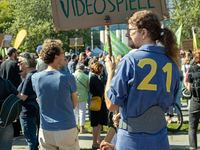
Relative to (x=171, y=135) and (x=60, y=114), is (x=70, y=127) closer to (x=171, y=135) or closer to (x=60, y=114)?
(x=60, y=114)

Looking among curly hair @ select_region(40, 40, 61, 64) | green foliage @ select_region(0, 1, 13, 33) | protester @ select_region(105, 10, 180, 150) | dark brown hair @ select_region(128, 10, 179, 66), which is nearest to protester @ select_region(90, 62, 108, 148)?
curly hair @ select_region(40, 40, 61, 64)

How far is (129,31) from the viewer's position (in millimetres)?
2309

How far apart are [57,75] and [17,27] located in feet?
103

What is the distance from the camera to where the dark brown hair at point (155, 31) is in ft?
7.23

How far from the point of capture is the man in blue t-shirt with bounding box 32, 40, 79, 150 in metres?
3.23

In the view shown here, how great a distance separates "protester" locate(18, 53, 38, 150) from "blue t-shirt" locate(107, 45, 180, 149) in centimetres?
251

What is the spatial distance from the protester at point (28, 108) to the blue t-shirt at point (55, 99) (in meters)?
1.07

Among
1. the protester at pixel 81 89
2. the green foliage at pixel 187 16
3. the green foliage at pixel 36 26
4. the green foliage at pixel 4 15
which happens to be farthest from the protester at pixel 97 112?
the green foliage at pixel 4 15

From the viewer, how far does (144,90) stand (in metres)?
2.05

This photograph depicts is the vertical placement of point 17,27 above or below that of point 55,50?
above

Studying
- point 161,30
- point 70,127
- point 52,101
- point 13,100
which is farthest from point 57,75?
point 161,30

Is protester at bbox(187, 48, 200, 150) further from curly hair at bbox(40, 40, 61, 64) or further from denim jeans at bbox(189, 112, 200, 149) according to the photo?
curly hair at bbox(40, 40, 61, 64)

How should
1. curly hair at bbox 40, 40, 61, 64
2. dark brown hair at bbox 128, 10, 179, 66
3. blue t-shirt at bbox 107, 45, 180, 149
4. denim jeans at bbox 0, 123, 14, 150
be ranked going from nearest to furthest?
blue t-shirt at bbox 107, 45, 180, 149 → dark brown hair at bbox 128, 10, 179, 66 → curly hair at bbox 40, 40, 61, 64 → denim jeans at bbox 0, 123, 14, 150

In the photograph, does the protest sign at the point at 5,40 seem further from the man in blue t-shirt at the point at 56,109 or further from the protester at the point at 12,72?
the man in blue t-shirt at the point at 56,109
